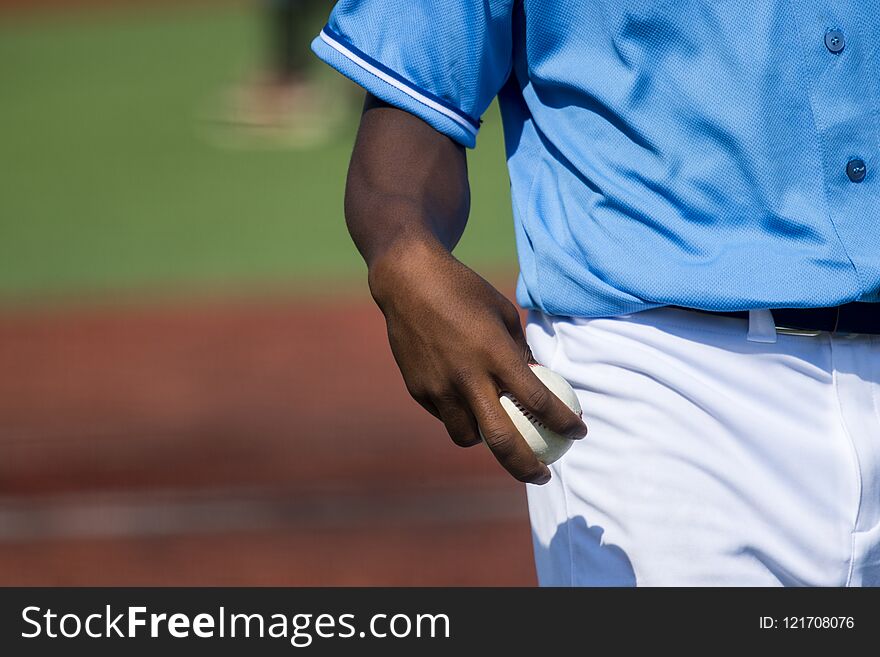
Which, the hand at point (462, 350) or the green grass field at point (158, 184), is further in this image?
the green grass field at point (158, 184)

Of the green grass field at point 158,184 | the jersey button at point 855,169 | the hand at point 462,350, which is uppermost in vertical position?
the green grass field at point 158,184

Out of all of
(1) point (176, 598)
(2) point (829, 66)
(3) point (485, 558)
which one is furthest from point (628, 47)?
(3) point (485, 558)

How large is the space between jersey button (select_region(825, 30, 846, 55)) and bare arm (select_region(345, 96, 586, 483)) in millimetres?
572

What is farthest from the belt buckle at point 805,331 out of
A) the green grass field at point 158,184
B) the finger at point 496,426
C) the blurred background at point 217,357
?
the green grass field at point 158,184

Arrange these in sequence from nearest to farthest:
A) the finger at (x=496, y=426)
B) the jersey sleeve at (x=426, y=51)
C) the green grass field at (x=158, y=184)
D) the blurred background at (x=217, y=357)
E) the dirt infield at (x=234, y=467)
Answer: the finger at (x=496, y=426)
the jersey sleeve at (x=426, y=51)
the dirt infield at (x=234, y=467)
the blurred background at (x=217, y=357)
the green grass field at (x=158, y=184)

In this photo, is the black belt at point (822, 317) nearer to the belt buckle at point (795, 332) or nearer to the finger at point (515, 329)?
the belt buckle at point (795, 332)

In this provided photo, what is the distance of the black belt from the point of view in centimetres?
177

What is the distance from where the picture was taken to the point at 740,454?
70.3 inches

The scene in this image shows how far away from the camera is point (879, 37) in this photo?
1778 millimetres

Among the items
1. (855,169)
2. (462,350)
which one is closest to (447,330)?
(462,350)

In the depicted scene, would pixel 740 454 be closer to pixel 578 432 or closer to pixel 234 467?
pixel 578 432

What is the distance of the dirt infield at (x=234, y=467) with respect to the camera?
5.20 meters

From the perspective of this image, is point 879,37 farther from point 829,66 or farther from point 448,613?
Result: point 448,613

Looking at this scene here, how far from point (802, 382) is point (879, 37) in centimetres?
49
